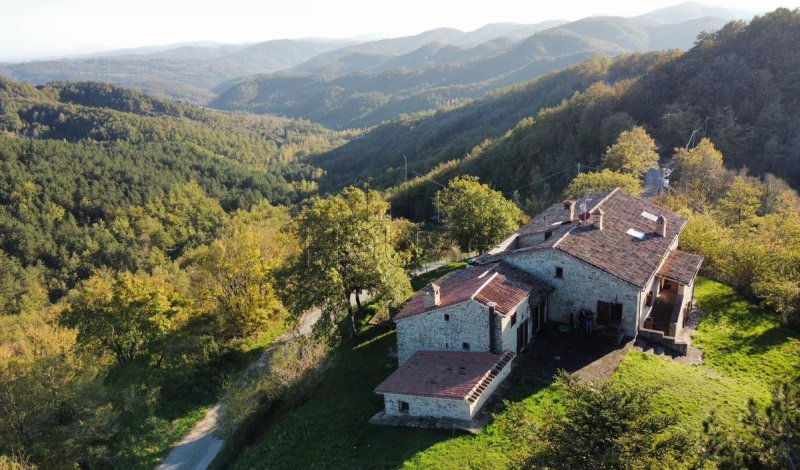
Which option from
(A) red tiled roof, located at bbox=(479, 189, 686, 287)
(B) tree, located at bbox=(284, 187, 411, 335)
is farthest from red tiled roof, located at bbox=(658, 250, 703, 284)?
(B) tree, located at bbox=(284, 187, 411, 335)

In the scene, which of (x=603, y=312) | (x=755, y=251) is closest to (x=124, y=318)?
(x=603, y=312)

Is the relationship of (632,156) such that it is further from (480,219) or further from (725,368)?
(725,368)

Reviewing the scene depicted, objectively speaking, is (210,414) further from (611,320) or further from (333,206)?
(611,320)

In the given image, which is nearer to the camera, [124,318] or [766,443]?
[766,443]

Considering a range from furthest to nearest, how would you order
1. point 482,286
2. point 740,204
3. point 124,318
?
point 740,204, point 124,318, point 482,286

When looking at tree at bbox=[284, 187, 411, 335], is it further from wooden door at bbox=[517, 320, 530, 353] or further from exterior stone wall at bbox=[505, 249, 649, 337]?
wooden door at bbox=[517, 320, 530, 353]

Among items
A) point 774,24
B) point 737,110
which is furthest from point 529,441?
point 774,24
